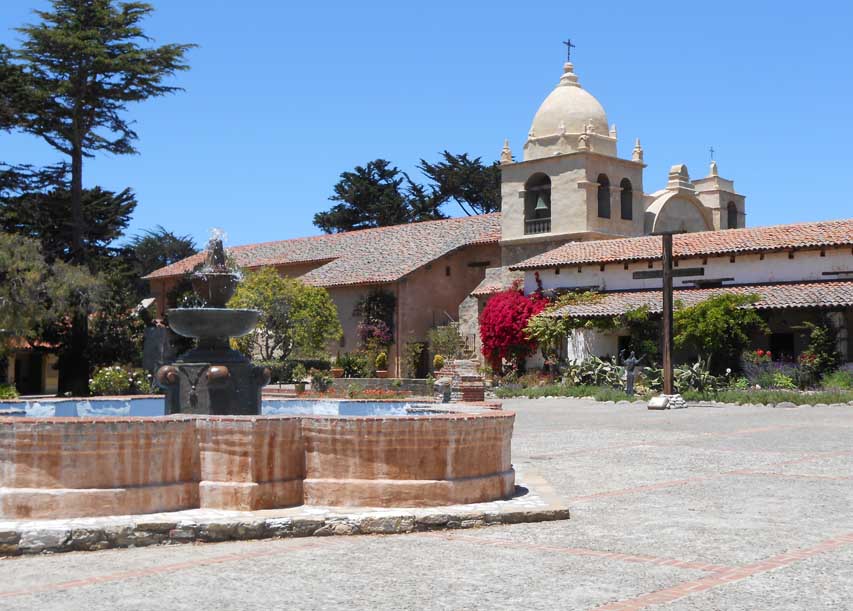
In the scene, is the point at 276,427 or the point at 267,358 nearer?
the point at 276,427

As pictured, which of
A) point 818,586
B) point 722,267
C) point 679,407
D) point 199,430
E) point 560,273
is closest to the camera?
point 818,586

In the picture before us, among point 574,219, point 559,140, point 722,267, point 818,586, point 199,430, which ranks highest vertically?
point 559,140

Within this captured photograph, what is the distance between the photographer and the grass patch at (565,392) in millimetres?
28266

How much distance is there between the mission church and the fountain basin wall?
23329mm

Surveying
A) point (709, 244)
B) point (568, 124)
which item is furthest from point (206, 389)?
point (568, 124)

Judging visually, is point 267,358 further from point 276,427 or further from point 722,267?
point 276,427

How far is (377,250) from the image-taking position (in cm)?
4688

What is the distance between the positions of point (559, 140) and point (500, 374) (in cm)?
948

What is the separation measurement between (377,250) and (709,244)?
671 inches

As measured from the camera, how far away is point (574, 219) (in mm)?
39594

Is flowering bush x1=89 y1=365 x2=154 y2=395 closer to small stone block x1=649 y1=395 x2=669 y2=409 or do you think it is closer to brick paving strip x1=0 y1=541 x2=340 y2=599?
small stone block x1=649 y1=395 x2=669 y2=409

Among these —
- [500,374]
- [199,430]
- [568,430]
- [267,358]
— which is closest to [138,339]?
[267,358]

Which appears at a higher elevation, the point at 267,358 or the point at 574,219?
the point at 574,219

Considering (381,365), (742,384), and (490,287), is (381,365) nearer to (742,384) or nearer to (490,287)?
(490,287)
